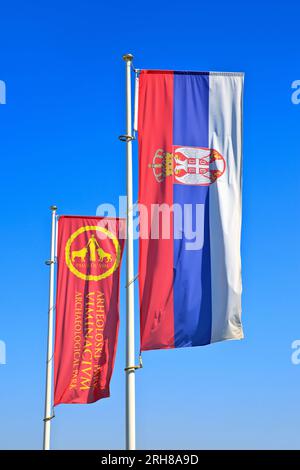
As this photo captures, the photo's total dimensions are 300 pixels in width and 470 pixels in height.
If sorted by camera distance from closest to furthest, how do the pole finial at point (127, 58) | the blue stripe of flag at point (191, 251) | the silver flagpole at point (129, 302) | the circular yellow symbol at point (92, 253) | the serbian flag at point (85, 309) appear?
the silver flagpole at point (129, 302) → the blue stripe of flag at point (191, 251) → the pole finial at point (127, 58) → the circular yellow symbol at point (92, 253) → the serbian flag at point (85, 309)

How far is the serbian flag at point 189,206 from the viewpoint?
568 inches

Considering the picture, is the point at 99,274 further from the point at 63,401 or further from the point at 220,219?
the point at 220,219

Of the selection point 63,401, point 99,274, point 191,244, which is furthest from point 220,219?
point 63,401

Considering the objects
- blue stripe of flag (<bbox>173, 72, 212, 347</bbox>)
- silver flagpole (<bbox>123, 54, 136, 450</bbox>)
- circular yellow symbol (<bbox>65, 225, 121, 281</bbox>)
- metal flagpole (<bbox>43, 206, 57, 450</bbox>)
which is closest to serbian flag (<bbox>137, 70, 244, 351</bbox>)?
blue stripe of flag (<bbox>173, 72, 212, 347</bbox>)

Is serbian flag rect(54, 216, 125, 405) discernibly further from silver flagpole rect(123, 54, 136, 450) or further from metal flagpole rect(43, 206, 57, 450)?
silver flagpole rect(123, 54, 136, 450)

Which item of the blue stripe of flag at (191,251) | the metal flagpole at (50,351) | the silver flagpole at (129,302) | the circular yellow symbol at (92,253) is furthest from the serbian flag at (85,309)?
the blue stripe of flag at (191,251)

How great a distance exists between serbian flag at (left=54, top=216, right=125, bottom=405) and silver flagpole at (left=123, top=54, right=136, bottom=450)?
706 centimetres

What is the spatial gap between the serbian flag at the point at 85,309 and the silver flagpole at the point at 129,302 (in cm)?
706

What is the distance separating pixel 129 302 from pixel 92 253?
26.2 ft

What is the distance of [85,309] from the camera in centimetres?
2306

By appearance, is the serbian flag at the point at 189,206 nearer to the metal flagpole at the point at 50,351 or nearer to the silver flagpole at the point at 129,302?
the silver flagpole at the point at 129,302

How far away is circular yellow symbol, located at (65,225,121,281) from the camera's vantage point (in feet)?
73.7

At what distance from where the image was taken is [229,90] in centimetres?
1560
